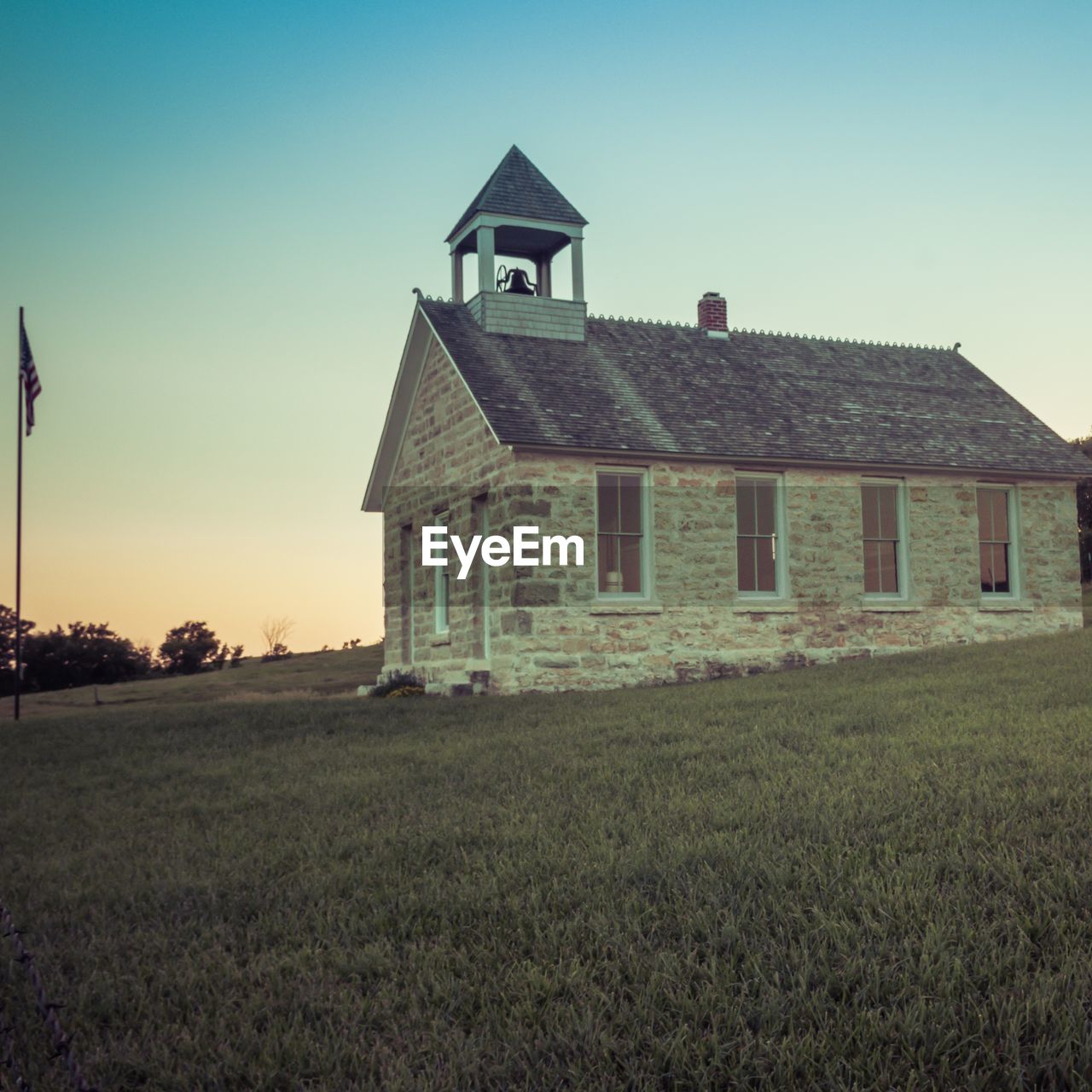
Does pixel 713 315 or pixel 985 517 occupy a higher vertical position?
pixel 713 315

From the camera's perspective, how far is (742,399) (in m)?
21.6

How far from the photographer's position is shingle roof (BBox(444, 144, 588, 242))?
853 inches

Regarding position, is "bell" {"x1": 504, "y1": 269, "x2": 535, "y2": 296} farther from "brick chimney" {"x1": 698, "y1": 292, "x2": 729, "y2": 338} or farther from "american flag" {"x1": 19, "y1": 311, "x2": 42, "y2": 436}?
"american flag" {"x1": 19, "y1": 311, "x2": 42, "y2": 436}

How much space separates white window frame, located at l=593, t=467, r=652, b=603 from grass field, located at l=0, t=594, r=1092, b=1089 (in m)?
7.85

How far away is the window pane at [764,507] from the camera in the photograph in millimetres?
19953

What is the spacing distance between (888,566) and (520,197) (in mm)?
9821

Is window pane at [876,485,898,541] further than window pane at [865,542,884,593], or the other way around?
window pane at [876,485,898,541]

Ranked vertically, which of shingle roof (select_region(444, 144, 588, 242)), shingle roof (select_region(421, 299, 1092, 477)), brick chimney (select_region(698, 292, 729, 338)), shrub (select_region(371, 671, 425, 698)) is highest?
shingle roof (select_region(444, 144, 588, 242))

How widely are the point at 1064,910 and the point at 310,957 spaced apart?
11.3 feet

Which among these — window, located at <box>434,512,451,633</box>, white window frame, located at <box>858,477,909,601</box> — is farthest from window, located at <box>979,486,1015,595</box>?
window, located at <box>434,512,451,633</box>

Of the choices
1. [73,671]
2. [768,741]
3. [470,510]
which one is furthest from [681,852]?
[73,671]

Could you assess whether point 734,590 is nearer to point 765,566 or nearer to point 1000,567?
point 765,566

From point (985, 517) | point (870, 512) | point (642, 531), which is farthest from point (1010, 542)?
point (642, 531)

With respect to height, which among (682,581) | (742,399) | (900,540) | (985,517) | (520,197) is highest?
(520,197)
